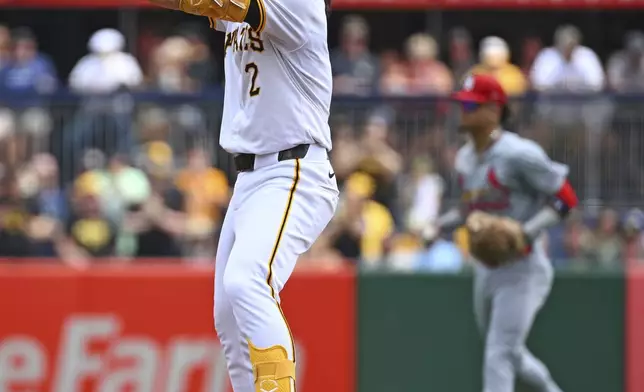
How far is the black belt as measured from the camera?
5.93m

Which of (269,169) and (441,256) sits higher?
(269,169)

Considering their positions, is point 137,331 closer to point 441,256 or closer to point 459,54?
point 441,256

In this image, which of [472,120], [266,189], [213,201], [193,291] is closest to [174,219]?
[213,201]

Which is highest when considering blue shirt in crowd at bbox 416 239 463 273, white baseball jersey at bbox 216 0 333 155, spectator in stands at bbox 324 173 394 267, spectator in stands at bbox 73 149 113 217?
white baseball jersey at bbox 216 0 333 155

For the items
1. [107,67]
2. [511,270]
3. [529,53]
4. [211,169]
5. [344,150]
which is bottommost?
[511,270]

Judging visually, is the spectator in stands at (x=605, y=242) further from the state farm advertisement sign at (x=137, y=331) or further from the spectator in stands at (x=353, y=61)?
the state farm advertisement sign at (x=137, y=331)

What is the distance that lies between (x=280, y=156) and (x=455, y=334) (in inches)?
139

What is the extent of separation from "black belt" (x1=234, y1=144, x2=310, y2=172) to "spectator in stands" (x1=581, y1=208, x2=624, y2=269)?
5.99 meters

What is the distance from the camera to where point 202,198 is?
38.2 ft

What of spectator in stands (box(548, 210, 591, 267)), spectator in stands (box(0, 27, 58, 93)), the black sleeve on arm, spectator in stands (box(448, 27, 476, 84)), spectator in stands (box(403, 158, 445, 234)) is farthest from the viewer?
spectator in stands (box(448, 27, 476, 84))

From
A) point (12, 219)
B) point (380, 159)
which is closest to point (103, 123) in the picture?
point (12, 219)

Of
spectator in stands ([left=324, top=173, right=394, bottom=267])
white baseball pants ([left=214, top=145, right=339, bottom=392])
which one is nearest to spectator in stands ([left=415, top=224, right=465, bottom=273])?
spectator in stands ([left=324, top=173, right=394, bottom=267])

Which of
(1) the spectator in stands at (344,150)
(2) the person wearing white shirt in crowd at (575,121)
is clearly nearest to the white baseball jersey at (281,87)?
(1) the spectator in stands at (344,150)

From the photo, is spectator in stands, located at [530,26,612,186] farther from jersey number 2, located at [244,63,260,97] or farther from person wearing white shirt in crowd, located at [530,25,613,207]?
jersey number 2, located at [244,63,260,97]
